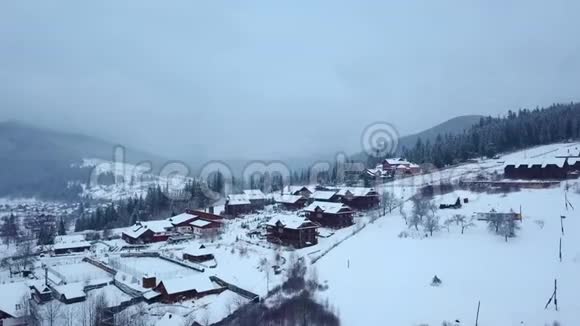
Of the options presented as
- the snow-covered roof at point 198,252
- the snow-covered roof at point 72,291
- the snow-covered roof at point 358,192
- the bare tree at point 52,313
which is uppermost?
the snow-covered roof at point 358,192

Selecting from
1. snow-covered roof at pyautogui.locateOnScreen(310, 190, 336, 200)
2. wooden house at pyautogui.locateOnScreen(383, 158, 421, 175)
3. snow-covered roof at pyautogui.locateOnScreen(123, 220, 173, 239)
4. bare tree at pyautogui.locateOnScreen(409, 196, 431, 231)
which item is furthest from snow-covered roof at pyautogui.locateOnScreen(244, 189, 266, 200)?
bare tree at pyautogui.locateOnScreen(409, 196, 431, 231)

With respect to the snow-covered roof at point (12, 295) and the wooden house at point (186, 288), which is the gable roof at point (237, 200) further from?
the snow-covered roof at point (12, 295)

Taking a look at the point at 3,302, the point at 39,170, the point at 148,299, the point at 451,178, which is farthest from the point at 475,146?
the point at 39,170

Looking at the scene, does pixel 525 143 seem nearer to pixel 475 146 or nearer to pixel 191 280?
pixel 475 146

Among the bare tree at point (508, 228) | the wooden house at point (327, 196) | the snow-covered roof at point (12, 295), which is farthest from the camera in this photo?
the wooden house at point (327, 196)

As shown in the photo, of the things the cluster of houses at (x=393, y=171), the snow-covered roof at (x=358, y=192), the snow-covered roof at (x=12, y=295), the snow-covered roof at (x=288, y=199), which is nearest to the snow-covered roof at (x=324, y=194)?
the snow-covered roof at (x=358, y=192)

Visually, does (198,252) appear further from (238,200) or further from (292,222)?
(238,200)

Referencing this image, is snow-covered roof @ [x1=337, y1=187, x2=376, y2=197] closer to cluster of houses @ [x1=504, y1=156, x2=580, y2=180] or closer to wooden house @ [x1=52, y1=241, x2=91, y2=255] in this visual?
cluster of houses @ [x1=504, y1=156, x2=580, y2=180]
